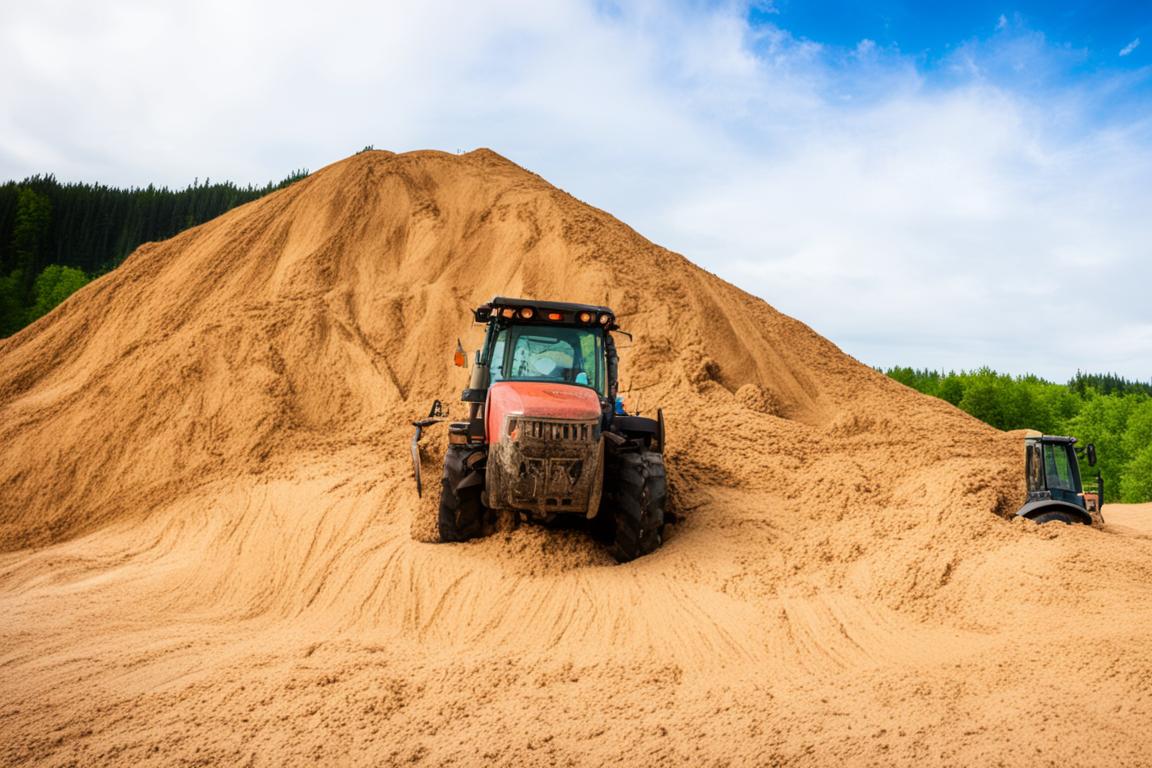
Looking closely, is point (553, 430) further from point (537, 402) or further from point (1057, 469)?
point (1057, 469)

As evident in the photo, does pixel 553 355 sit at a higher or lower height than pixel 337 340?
lower

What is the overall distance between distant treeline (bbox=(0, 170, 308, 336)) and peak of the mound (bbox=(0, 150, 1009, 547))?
4962 centimetres

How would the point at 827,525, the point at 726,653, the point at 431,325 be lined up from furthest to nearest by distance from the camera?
the point at 431,325 < the point at 827,525 < the point at 726,653

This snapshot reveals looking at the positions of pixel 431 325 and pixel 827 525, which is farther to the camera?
pixel 431 325

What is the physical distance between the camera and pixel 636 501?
7.71 m

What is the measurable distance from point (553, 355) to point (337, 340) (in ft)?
22.7

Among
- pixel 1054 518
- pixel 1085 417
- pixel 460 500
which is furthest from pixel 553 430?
pixel 1085 417

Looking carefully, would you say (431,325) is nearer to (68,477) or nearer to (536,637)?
(68,477)

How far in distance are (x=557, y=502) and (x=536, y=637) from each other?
1223mm

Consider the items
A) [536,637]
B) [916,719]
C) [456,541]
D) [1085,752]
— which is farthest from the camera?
[456,541]

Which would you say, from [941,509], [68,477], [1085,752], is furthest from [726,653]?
[68,477]

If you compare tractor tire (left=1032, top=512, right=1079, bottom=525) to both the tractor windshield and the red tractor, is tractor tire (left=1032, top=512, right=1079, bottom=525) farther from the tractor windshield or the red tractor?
the tractor windshield

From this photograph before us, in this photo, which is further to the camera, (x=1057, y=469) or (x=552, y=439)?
(x=1057, y=469)

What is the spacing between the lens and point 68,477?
11836mm
